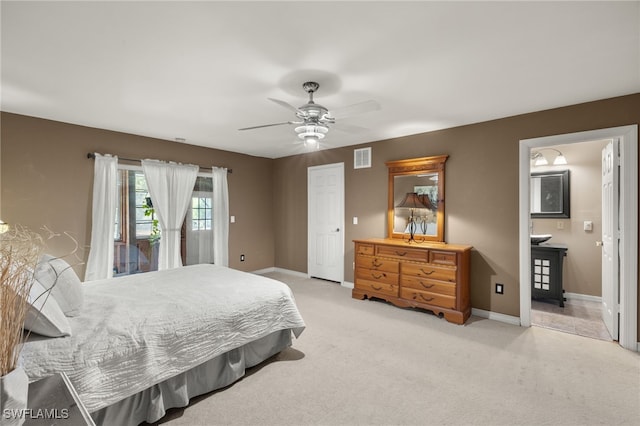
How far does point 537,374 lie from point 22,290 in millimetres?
3310

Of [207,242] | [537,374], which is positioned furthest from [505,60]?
[207,242]

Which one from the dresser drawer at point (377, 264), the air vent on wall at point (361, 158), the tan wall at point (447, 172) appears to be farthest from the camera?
the air vent on wall at point (361, 158)

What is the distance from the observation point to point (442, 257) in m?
3.69

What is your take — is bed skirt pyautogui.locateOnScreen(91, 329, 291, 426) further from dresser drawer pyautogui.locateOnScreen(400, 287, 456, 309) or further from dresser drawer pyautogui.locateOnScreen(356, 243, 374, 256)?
dresser drawer pyautogui.locateOnScreen(356, 243, 374, 256)

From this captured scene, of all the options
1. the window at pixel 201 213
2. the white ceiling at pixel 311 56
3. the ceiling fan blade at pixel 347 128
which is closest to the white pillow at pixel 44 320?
the white ceiling at pixel 311 56

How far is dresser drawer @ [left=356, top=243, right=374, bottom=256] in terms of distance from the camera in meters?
4.39

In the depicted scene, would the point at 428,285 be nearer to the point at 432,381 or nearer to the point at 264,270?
the point at 432,381

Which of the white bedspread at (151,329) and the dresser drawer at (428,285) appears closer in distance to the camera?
the white bedspread at (151,329)

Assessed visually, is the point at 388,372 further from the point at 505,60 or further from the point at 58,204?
the point at 58,204

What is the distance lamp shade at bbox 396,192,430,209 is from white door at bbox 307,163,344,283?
1205 millimetres

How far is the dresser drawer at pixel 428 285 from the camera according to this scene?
3.62 m

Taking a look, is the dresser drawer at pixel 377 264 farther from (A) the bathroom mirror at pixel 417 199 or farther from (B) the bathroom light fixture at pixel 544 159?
(B) the bathroom light fixture at pixel 544 159

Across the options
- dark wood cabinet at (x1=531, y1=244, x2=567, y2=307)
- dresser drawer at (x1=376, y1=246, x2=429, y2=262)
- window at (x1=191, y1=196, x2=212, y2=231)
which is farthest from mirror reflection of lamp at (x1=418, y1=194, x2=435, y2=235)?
window at (x1=191, y1=196, x2=212, y2=231)

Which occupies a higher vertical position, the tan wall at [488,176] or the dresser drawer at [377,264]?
the tan wall at [488,176]
